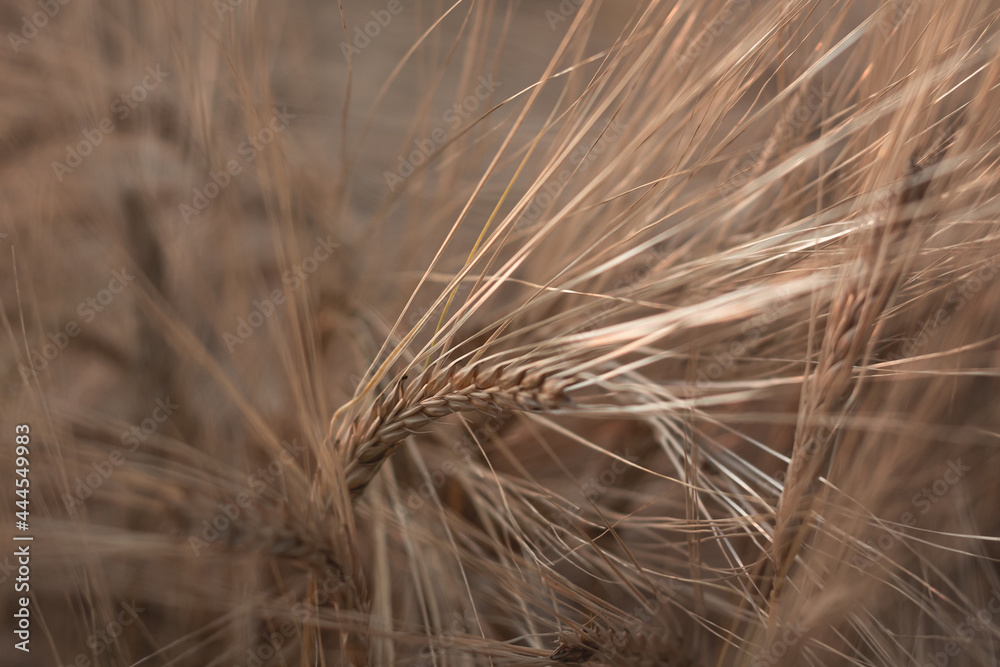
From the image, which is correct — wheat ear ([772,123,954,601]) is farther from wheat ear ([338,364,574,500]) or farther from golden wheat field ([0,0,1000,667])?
A: wheat ear ([338,364,574,500])

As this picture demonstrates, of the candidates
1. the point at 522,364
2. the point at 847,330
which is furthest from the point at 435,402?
the point at 847,330

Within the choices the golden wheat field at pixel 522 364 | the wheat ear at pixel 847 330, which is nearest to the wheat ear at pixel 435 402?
the golden wheat field at pixel 522 364

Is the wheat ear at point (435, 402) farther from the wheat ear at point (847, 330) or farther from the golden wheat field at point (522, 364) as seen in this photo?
the wheat ear at point (847, 330)

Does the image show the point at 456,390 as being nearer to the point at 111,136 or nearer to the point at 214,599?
the point at 214,599

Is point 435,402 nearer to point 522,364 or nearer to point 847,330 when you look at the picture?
point 522,364

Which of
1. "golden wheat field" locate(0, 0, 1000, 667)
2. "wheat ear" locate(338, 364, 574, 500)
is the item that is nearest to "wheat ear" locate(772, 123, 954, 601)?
"golden wheat field" locate(0, 0, 1000, 667)

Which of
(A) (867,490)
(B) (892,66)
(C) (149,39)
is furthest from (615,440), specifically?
(C) (149,39)
